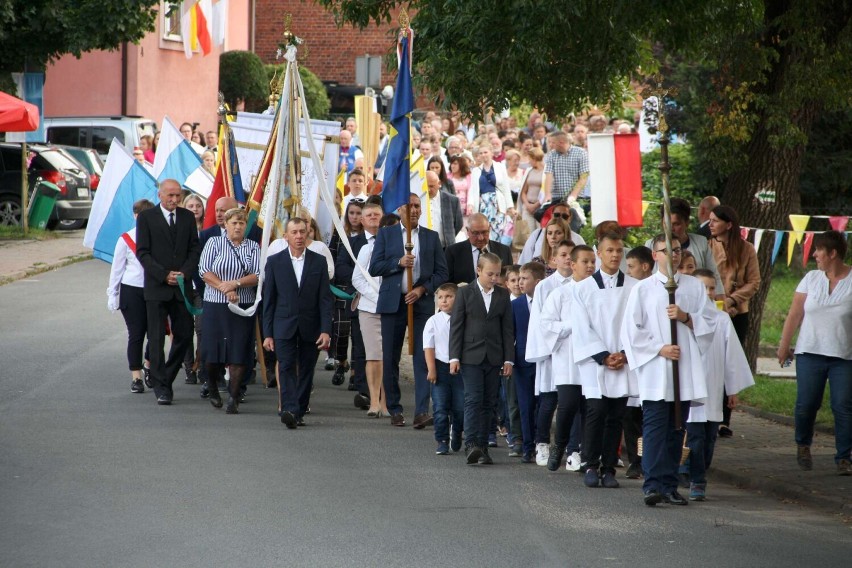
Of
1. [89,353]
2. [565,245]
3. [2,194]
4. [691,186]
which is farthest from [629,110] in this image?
[565,245]

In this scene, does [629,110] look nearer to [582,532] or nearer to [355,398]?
[355,398]

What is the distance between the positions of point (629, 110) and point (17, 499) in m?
29.1

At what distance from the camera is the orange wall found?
37.0m

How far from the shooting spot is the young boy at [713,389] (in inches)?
Answer: 372

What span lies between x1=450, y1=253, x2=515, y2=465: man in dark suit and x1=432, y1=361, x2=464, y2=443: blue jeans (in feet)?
1.15

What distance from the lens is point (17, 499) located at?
347 inches

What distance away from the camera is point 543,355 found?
34.4 ft

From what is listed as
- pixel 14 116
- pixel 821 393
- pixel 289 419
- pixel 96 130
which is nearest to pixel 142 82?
pixel 96 130

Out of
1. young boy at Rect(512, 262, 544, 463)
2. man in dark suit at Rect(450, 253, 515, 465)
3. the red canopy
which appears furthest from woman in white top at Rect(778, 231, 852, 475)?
the red canopy

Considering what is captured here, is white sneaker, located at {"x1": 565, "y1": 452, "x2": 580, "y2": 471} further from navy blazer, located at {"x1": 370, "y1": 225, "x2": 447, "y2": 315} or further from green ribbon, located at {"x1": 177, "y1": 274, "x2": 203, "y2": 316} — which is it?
green ribbon, located at {"x1": 177, "y1": 274, "x2": 203, "y2": 316}

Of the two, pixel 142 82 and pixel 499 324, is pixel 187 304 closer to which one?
pixel 499 324

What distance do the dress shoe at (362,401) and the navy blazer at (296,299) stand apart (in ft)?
3.88

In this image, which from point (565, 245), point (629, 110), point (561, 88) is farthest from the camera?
point (629, 110)

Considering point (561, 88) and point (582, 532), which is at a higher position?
point (561, 88)
